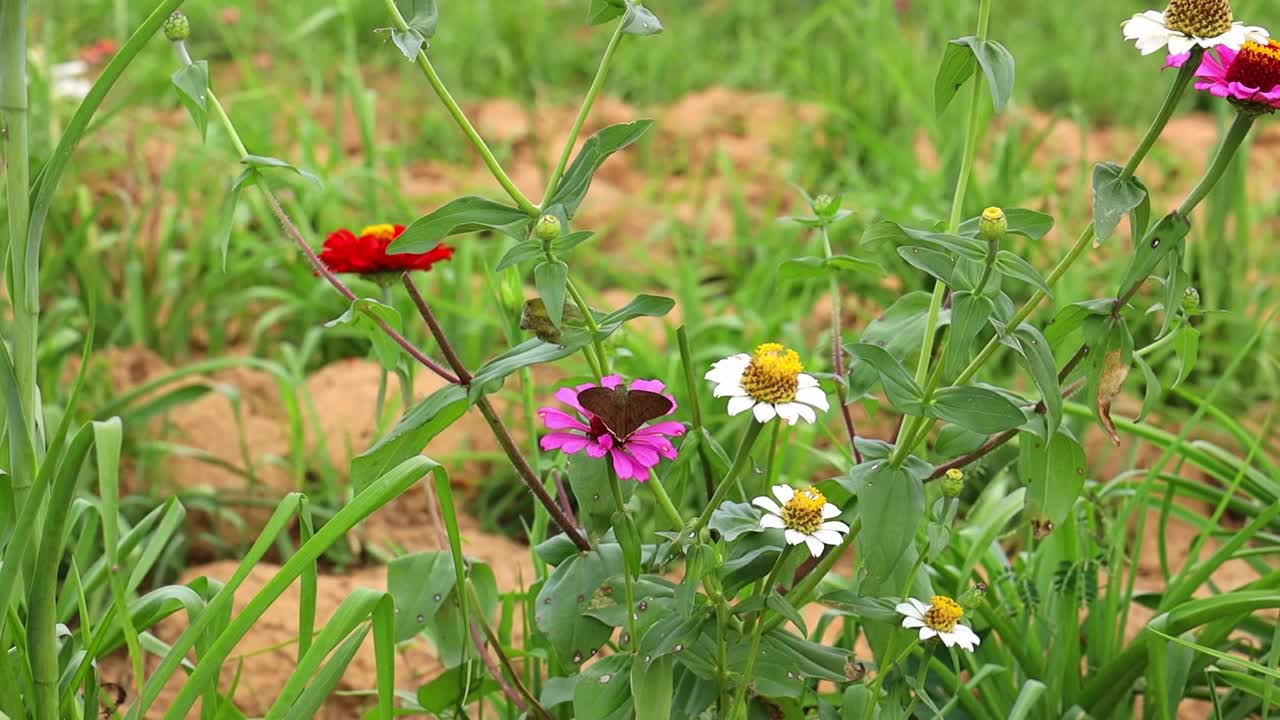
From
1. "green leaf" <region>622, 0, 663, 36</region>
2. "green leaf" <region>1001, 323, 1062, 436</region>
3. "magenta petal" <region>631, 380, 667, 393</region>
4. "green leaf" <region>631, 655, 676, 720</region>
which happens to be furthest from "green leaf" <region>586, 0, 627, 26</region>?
"green leaf" <region>631, 655, 676, 720</region>

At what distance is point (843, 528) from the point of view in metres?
0.96

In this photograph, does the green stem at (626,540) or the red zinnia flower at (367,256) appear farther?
the red zinnia flower at (367,256)

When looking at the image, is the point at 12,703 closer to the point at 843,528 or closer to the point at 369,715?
the point at 369,715

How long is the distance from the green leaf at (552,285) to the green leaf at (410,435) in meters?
0.14

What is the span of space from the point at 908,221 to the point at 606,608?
134 centimetres

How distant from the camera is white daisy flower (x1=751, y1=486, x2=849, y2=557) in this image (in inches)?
37.4

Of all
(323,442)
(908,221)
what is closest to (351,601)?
(323,442)

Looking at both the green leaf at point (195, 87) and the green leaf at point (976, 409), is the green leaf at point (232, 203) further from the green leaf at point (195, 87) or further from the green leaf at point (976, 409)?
the green leaf at point (976, 409)

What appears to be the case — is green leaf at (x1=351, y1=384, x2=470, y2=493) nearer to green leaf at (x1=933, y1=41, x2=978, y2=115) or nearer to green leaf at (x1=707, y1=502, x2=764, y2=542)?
green leaf at (x1=707, y1=502, x2=764, y2=542)

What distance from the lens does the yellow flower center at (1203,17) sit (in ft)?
3.02

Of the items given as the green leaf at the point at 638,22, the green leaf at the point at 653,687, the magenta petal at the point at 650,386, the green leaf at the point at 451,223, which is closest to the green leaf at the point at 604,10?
the green leaf at the point at 638,22

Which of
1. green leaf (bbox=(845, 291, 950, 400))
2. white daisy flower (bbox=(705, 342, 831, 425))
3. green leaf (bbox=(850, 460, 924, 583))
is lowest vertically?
green leaf (bbox=(850, 460, 924, 583))

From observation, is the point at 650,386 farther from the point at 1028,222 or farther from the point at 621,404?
the point at 1028,222

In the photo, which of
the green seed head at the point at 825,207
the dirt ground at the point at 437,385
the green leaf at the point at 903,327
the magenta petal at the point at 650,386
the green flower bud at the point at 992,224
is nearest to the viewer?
the green flower bud at the point at 992,224
